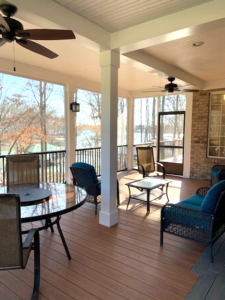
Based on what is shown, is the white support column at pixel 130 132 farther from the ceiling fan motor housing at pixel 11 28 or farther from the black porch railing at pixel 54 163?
the ceiling fan motor housing at pixel 11 28

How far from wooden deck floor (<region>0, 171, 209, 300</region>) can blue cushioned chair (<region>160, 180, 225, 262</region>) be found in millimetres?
259

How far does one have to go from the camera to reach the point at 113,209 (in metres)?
A: 3.31

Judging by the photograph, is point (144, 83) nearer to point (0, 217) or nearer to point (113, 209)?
point (113, 209)

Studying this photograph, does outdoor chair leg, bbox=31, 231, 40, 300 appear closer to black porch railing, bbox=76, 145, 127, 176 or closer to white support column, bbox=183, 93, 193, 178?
black porch railing, bbox=76, 145, 127, 176

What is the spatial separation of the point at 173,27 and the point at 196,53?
1533 millimetres

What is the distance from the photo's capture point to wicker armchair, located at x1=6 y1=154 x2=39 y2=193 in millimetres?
2971

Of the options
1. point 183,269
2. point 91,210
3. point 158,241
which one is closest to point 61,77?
point 91,210

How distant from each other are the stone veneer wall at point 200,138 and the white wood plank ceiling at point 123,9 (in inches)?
167

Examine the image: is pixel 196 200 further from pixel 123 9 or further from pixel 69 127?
pixel 69 127

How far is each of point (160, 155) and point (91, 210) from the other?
13.2ft

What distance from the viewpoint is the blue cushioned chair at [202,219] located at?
240 centimetres

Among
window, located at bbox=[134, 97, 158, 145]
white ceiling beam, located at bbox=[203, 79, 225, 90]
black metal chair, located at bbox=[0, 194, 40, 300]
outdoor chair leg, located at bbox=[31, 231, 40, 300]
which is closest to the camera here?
black metal chair, located at bbox=[0, 194, 40, 300]

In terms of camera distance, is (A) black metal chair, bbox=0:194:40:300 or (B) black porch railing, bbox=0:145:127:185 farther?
(B) black porch railing, bbox=0:145:127:185

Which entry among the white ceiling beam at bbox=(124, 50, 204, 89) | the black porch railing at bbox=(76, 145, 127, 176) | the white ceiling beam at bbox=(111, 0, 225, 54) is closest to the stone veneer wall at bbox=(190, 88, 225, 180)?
the white ceiling beam at bbox=(124, 50, 204, 89)
